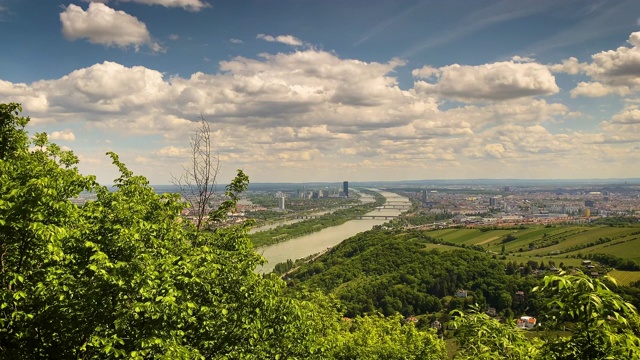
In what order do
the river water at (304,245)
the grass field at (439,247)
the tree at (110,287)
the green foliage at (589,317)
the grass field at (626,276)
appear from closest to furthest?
the green foliage at (589,317)
the tree at (110,287)
the grass field at (626,276)
the river water at (304,245)
the grass field at (439,247)

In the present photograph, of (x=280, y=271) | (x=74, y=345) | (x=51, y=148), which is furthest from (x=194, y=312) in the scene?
(x=280, y=271)

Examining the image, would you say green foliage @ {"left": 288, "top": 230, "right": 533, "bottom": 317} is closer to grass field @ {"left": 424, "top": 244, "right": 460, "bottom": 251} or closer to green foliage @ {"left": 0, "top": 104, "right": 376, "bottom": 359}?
grass field @ {"left": 424, "top": 244, "right": 460, "bottom": 251}

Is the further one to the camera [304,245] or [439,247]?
[304,245]

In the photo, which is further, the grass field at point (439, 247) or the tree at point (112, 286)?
the grass field at point (439, 247)

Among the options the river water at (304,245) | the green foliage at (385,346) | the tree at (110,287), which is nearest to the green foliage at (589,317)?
the tree at (110,287)

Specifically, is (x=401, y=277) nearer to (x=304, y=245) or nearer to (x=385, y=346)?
(x=304, y=245)

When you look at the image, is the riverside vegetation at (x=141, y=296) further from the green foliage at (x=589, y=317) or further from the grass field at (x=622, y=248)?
the grass field at (x=622, y=248)

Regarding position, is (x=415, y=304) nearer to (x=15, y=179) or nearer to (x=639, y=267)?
(x=639, y=267)

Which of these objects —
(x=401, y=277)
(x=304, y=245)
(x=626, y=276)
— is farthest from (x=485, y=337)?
(x=304, y=245)

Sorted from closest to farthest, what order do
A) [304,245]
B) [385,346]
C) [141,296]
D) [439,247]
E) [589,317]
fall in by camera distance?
[589,317]
[141,296]
[385,346]
[439,247]
[304,245]
